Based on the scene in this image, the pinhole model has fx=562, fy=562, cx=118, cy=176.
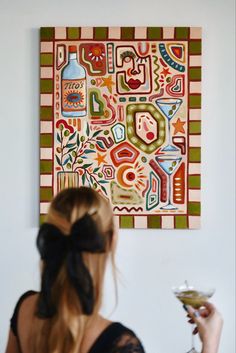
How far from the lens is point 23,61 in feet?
7.23

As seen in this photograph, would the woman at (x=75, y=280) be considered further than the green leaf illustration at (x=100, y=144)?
No

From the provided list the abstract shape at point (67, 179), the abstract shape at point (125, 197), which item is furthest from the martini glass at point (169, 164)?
the abstract shape at point (67, 179)

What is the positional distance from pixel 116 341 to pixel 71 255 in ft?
0.70

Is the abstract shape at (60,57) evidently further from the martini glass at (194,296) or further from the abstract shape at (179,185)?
the martini glass at (194,296)

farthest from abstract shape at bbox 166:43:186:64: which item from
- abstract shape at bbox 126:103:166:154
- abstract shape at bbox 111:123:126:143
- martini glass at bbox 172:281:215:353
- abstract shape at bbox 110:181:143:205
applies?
martini glass at bbox 172:281:215:353

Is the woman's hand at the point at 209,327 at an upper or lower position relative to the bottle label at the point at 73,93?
lower

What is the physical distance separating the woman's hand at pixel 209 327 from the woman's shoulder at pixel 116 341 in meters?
0.36

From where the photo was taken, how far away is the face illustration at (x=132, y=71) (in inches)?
85.7

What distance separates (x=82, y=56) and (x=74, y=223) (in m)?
1.11

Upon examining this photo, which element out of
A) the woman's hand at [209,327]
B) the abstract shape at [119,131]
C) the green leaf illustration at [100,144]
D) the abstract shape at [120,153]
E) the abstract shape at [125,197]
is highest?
the abstract shape at [119,131]

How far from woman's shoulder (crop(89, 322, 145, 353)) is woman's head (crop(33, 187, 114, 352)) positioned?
0.15 feet

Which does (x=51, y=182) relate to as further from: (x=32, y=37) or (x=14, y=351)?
(x=14, y=351)

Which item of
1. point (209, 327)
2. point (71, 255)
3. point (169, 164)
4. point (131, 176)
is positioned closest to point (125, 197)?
point (131, 176)

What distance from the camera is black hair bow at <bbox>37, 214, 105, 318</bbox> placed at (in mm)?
1218
